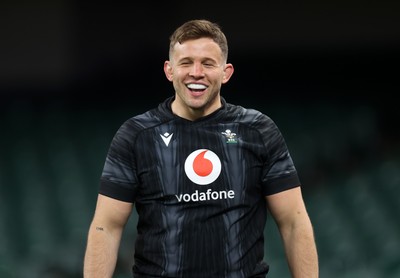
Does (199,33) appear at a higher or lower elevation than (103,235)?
higher

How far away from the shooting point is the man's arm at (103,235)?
3592 mm

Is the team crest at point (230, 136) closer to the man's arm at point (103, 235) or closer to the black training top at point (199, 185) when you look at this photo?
the black training top at point (199, 185)

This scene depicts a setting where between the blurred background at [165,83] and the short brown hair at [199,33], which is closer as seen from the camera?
the short brown hair at [199,33]

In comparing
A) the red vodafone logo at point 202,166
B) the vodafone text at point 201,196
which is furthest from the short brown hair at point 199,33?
the vodafone text at point 201,196

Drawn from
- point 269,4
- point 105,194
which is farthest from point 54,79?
point 105,194

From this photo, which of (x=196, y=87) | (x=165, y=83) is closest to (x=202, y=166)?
(x=196, y=87)

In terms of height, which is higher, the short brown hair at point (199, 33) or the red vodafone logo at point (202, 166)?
the short brown hair at point (199, 33)

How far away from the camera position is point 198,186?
3545 mm

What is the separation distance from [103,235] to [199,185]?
0.41 m

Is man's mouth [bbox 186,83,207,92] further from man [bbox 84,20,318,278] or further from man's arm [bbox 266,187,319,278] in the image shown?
man's arm [bbox 266,187,319,278]

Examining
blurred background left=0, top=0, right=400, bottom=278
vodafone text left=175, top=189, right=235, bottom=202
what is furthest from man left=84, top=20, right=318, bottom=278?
blurred background left=0, top=0, right=400, bottom=278

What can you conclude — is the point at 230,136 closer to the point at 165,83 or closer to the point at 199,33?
the point at 199,33

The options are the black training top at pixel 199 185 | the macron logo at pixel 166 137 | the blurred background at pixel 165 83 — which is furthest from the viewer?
the blurred background at pixel 165 83

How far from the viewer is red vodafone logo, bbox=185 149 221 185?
11.7ft
